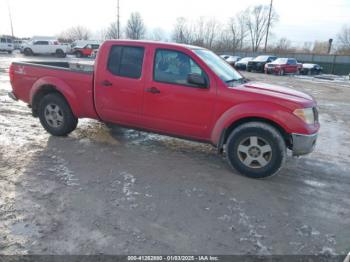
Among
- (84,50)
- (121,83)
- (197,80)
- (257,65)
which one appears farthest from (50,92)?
(84,50)

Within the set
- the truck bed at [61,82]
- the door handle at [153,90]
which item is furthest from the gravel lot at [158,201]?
the door handle at [153,90]

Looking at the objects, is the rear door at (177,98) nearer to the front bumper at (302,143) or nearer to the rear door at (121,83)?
the rear door at (121,83)

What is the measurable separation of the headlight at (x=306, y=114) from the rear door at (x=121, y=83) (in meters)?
2.39

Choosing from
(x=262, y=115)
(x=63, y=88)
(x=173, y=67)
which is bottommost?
(x=262, y=115)

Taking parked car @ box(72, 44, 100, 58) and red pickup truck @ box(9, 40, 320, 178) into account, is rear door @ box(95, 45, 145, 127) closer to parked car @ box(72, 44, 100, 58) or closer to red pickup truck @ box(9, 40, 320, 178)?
red pickup truck @ box(9, 40, 320, 178)

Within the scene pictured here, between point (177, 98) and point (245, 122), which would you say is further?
point (177, 98)

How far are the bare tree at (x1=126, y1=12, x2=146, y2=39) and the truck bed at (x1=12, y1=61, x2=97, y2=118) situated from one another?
2712 inches

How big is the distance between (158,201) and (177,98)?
171 cm

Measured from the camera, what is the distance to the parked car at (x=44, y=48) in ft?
117

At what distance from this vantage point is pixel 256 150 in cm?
455

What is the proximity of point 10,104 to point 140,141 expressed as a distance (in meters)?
4.90

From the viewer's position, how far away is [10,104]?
880cm

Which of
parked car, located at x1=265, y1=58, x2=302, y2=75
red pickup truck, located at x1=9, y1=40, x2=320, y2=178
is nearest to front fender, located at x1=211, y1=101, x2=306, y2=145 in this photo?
red pickup truck, located at x1=9, y1=40, x2=320, y2=178

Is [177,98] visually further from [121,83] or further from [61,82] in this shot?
[61,82]
